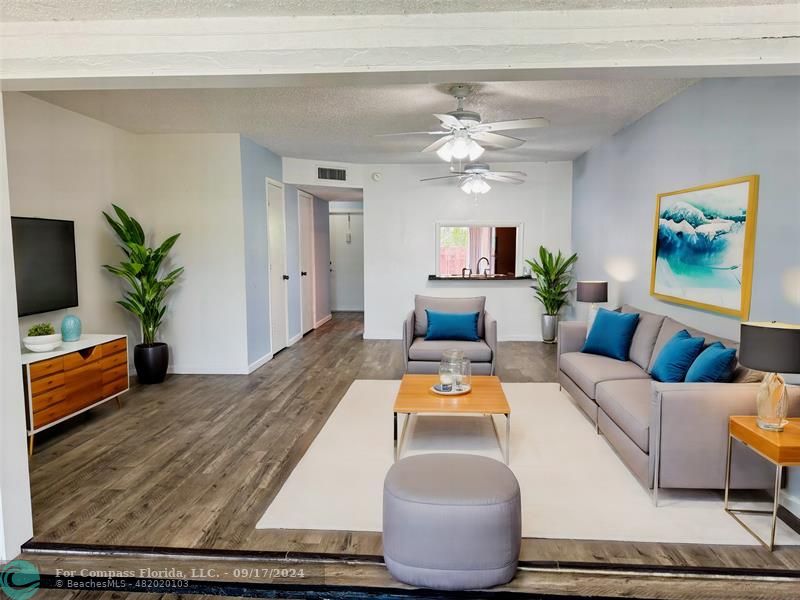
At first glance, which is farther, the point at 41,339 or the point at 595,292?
the point at 595,292

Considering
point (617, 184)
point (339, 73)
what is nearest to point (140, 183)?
point (339, 73)

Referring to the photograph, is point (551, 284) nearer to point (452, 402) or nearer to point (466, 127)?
point (466, 127)

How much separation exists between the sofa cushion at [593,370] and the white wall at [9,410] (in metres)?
3.50

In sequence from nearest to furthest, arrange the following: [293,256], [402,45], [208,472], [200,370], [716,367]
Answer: [402,45], [716,367], [208,472], [200,370], [293,256]

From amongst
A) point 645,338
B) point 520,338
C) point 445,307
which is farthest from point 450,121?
point 520,338

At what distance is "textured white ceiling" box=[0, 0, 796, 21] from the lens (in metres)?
1.96

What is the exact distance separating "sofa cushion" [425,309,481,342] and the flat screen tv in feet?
11.0

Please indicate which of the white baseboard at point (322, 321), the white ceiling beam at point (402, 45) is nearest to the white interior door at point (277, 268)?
the white baseboard at point (322, 321)

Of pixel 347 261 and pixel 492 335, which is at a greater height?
pixel 347 261

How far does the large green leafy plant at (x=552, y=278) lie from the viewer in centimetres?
695

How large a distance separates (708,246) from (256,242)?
453 cm

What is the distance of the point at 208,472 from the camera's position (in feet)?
10.1

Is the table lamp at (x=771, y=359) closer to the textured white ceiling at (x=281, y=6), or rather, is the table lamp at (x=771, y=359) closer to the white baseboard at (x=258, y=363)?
the textured white ceiling at (x=281, y=6)

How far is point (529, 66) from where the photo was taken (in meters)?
2.06
